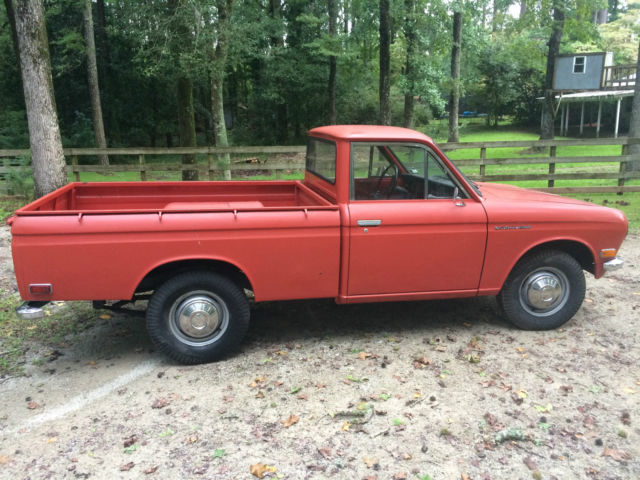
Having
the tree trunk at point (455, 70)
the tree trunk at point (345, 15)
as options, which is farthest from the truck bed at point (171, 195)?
the tree trunk at point (345, 15)

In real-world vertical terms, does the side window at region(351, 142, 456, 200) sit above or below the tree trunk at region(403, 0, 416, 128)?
below

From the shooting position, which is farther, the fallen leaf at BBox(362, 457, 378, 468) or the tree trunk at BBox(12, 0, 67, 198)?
the tree trunk at BBox(12, 0, 67, 198)

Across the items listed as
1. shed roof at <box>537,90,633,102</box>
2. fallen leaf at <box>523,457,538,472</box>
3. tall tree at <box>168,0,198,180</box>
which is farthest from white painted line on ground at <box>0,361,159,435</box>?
Result: shed roof at <box>537,90,633,102</box>

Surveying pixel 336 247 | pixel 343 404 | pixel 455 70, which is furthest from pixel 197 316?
pixel 455 70

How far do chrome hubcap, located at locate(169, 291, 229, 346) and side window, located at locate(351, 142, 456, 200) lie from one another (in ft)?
4.89

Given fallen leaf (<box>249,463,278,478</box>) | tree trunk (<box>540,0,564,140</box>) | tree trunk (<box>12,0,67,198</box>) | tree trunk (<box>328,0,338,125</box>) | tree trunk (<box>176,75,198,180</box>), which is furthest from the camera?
tree trunk (<box>328,0,338,125</box>)

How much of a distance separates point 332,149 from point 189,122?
10197 mm

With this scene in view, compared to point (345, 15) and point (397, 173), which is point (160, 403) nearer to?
point (397, 173)

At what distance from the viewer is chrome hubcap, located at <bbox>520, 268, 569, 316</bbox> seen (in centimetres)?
488

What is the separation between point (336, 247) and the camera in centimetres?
432

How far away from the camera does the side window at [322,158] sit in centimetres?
464

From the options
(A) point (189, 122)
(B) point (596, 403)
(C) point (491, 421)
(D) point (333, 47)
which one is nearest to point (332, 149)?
(C) point (491, 421)

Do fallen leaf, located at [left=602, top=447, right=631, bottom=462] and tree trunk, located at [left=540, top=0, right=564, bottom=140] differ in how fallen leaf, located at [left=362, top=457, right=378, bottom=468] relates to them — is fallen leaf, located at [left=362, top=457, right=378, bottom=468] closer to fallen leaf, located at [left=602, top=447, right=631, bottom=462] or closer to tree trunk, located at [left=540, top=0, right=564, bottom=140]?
fallen leaf, located at [left=602, top=447, right=631, bottom=462]

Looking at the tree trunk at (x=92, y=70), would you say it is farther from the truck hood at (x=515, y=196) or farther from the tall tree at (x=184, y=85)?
the truck hood at (x=515, y=196)
